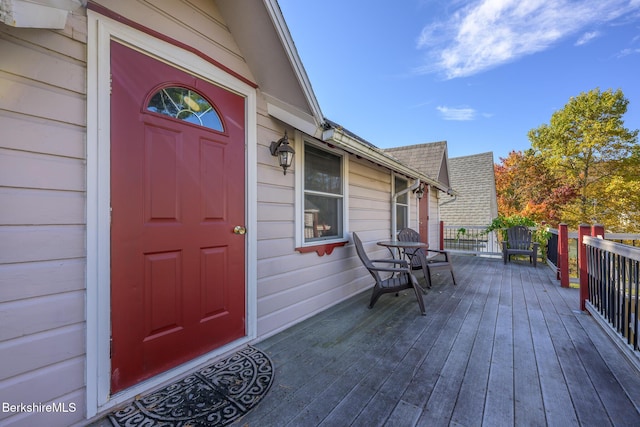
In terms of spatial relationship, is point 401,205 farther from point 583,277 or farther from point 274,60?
point 274,60

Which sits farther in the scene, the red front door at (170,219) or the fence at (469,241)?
the fence at (469,241)

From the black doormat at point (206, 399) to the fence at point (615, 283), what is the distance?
2.89 m

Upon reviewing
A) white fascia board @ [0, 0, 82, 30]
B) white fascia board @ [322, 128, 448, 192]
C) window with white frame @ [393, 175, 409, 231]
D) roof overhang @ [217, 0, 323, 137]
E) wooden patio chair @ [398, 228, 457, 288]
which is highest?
roof overhang @ [217, 0, 323, 137]

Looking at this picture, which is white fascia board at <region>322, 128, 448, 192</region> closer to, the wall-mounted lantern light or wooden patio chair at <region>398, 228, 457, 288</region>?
the wall-mounted lantern light

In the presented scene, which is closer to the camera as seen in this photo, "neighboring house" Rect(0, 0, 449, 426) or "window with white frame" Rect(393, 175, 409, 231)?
"neighboring house" Rect(0, 0, 449, 426)

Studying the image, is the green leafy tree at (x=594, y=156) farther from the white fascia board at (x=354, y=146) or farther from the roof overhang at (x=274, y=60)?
the roof overhang at (x=274, y=60)

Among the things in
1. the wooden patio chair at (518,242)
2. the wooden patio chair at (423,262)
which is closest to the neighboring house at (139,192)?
the wooden patio chair at (423,262)

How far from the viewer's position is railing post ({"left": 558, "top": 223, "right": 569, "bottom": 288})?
14.1 feet

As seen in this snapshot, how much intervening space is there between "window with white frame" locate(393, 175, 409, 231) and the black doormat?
13.9ft

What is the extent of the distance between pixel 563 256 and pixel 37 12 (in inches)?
265

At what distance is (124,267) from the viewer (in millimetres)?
1570

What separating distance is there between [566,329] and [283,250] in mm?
3078

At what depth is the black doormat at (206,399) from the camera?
1.45 m

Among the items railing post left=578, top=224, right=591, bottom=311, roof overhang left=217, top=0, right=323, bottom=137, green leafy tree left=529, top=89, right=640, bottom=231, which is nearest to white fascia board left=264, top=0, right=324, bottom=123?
roof overhang left=217, top=0, right=323, bottom=137
